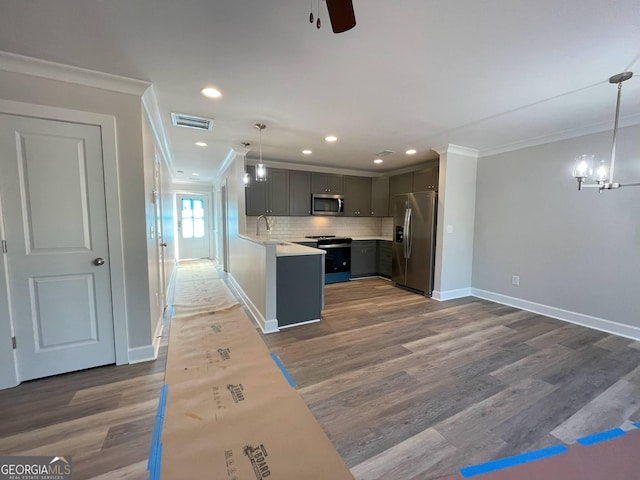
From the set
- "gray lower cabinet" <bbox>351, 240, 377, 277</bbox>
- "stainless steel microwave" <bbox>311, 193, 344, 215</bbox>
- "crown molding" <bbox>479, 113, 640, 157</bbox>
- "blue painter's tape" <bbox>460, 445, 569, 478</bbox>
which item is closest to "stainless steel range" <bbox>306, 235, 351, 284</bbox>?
"gray lower cabinet" <bbox>351, 240, 377, 277</bbox>

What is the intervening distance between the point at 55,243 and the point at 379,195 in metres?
5.58

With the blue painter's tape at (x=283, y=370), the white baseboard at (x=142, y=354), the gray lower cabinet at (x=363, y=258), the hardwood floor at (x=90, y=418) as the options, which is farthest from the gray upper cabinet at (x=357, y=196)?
the hardwood floor at (x=90, y=418)

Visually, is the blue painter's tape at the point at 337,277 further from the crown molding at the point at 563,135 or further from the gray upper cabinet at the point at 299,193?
the crown molding at the point at 563,135

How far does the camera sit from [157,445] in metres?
1.50

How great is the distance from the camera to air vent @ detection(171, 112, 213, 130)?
9.61ft

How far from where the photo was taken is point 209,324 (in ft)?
10.7

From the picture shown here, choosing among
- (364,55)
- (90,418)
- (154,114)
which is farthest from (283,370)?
(154,114)

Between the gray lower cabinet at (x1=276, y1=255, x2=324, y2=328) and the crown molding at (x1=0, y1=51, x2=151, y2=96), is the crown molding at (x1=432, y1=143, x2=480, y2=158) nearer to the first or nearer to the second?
the gray lower cabinet at (x1=276, y1=255, x2=324, y2=328)

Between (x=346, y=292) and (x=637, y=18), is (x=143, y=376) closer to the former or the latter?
(x=346, y=292)

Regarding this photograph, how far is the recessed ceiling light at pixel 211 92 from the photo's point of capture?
7.59 ft

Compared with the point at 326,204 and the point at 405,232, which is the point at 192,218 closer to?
the point at 326,204

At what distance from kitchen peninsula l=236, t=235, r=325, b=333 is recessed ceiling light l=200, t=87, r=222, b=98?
1.58 metres

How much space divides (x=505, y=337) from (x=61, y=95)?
4932 millimetres

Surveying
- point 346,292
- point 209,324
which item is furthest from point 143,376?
point 346,292
